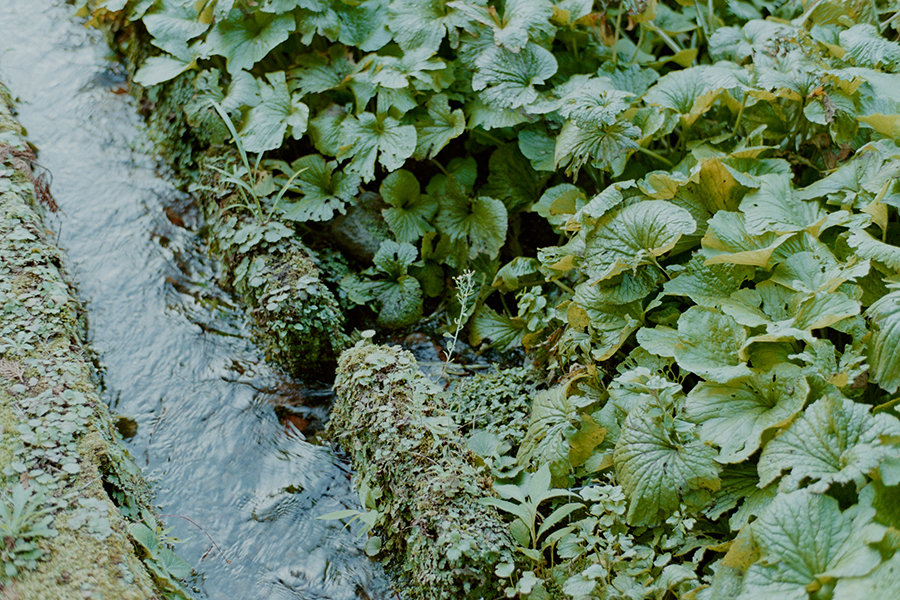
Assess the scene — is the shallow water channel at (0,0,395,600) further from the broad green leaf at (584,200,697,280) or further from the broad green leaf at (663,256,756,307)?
the broad green leaf at (663,256,756,307)

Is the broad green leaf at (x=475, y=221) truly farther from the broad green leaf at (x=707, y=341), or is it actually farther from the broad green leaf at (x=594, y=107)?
the broad green leaf at (x=707, y=341)

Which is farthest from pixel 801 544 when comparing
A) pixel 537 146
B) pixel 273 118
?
pixel 273 118

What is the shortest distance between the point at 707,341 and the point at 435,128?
1.69 metres

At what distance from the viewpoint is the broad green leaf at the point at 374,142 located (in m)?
2.87

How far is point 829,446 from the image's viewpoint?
1.56 m

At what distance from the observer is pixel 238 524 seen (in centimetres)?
232

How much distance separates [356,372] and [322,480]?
1.66ft

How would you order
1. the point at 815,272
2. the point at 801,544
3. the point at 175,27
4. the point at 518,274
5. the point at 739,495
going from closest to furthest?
1. the point at 801,544
2. the point at 739,495
3. the point at 815,272
4. the point at 518,274
5. the point at 175,27

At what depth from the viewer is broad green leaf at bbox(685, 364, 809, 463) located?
1710 mm

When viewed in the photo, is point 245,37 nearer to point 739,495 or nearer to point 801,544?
point 739,495

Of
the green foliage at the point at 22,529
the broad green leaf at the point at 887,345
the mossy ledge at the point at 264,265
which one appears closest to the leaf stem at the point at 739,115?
the broad green leaf at the point at 887,345

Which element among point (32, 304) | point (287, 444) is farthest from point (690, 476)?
point (32, 304)

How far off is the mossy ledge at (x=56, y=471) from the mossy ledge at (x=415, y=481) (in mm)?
718

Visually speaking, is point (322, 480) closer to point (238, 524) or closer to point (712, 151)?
point (238, 524)
